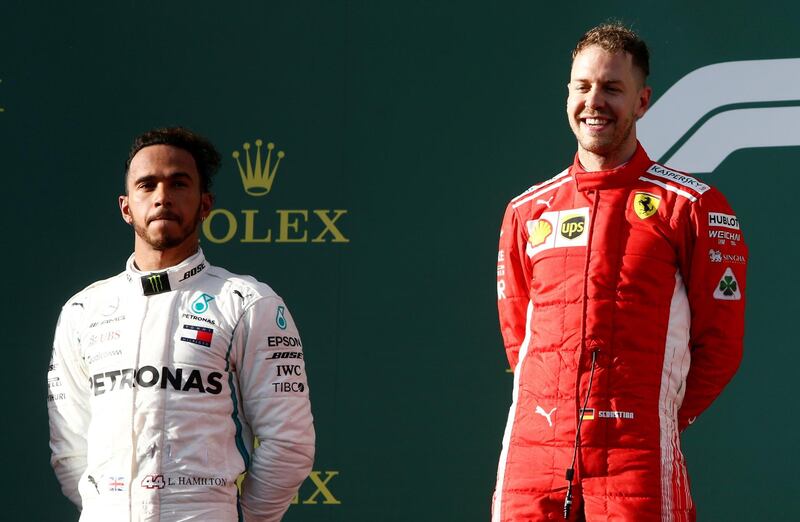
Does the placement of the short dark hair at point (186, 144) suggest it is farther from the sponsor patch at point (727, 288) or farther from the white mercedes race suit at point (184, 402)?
the sponsor patch at point (727, 288)

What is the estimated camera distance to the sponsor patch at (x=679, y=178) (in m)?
2.22

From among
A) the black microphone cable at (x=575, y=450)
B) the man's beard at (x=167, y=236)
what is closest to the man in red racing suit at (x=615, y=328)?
the black microphone cable at (x=575, y=450)

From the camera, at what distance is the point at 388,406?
3.14 meters

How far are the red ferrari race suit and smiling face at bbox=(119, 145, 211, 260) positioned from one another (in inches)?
25.9

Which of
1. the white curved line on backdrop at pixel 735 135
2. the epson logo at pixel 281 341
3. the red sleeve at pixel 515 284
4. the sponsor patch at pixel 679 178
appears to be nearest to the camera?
the epson logo at pixel 281 341

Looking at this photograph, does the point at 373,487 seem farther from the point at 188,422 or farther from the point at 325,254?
the point at 188,422

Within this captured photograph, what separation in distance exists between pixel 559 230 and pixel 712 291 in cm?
30

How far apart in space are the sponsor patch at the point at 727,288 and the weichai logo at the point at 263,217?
50.7 inches

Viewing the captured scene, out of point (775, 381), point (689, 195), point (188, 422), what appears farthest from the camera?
point (775, 381)

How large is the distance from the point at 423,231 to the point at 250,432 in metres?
1.14

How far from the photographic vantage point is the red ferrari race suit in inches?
82.0

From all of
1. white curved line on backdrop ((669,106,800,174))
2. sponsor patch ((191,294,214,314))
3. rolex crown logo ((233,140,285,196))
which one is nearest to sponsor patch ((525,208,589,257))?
sponsor patch ((191,294,214,314))

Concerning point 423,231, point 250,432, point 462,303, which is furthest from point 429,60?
point 250,432

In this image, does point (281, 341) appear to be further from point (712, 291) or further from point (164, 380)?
point (712, 291)
